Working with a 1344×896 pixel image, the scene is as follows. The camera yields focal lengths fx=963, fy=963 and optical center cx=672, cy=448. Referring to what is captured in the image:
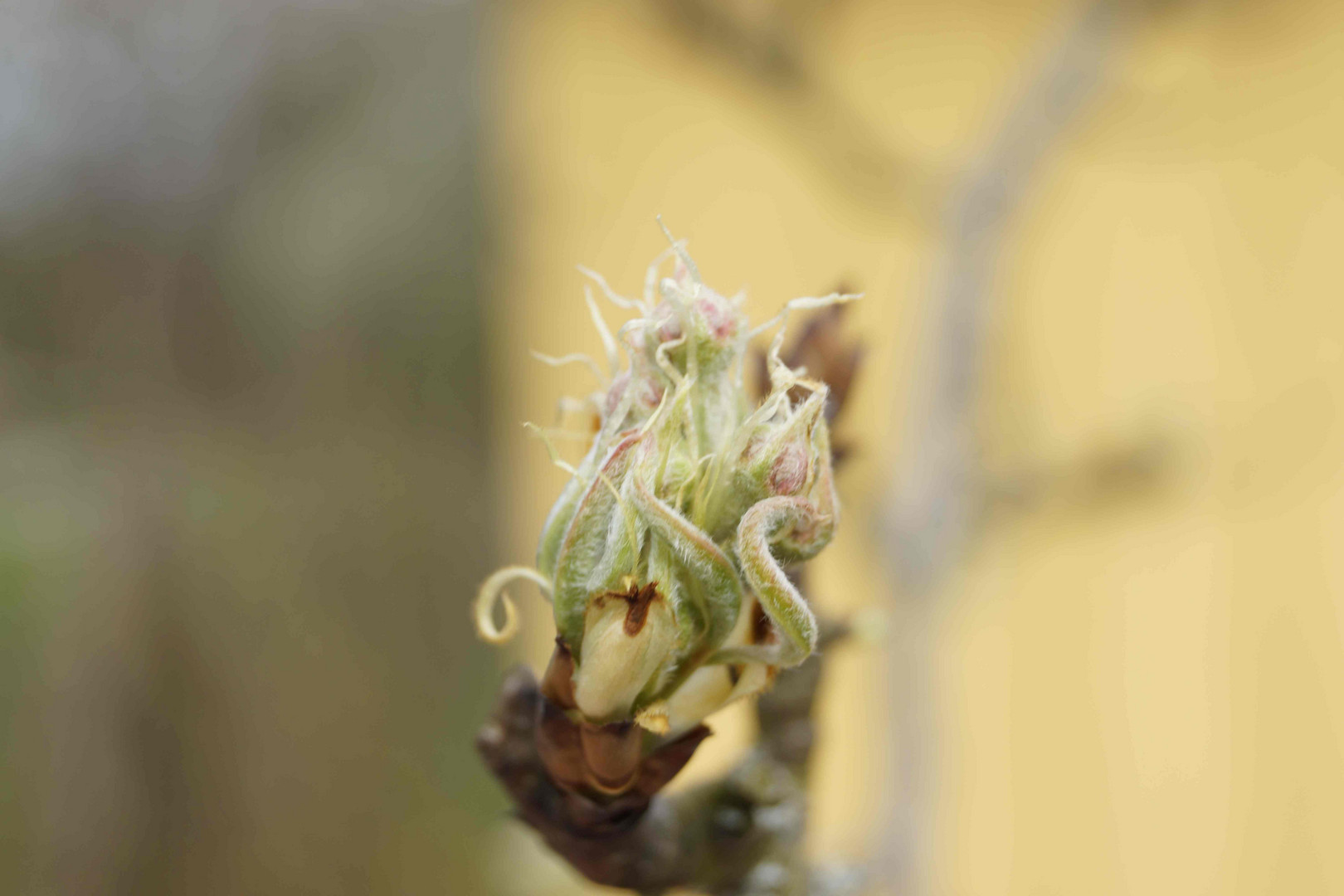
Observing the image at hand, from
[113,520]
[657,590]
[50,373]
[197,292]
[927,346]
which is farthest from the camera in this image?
[197,292]

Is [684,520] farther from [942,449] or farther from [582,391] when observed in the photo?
[582,391]

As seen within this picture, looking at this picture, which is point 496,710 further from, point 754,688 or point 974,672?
point 974,672

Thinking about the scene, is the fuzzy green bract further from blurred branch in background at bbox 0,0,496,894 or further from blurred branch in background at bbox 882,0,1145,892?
blurred branch in background at bbox 0,0,496,894

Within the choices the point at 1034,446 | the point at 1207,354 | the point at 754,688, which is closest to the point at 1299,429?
the point at 1207,354

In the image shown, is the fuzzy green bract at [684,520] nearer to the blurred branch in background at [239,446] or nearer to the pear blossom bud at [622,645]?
the pear blossom bud at [622,645]

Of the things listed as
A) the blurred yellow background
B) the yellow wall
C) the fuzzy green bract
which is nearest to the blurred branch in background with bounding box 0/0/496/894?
the blurred yellow background

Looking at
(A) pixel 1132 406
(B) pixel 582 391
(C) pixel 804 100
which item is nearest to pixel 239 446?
(B) pixel 582 391
